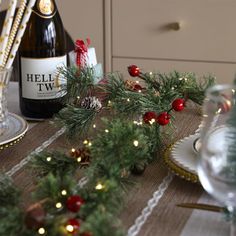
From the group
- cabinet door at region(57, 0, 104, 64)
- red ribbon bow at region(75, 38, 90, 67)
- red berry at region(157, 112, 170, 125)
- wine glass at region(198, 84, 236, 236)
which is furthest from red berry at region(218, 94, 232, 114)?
cabinet door at region(57, 0, 104, 64)

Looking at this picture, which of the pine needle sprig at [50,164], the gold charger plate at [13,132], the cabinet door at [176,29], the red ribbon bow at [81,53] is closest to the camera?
the pine needle sprig at [50,164]

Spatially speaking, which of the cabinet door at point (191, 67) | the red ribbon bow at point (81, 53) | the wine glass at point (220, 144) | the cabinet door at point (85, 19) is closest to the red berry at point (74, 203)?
the wine glass at point (220, 144)

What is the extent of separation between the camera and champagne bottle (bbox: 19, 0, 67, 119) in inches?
35.3

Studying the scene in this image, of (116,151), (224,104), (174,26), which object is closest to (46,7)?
(116,151)

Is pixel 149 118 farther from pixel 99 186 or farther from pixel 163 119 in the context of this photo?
pixel 99 186

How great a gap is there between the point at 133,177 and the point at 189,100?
0.30m

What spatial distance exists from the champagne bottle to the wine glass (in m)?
0.43

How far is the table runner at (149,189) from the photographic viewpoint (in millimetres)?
557

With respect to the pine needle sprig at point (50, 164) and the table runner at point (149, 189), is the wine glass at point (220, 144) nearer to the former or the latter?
the table runner at point (149, 189)

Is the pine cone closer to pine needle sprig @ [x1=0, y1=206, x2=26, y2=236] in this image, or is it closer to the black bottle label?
the black bottle label

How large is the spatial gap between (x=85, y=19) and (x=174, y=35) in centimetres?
34

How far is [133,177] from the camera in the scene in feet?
2.19

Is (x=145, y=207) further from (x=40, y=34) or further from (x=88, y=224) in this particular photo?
(x=40, y=34)

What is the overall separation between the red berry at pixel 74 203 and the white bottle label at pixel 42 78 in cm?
41
